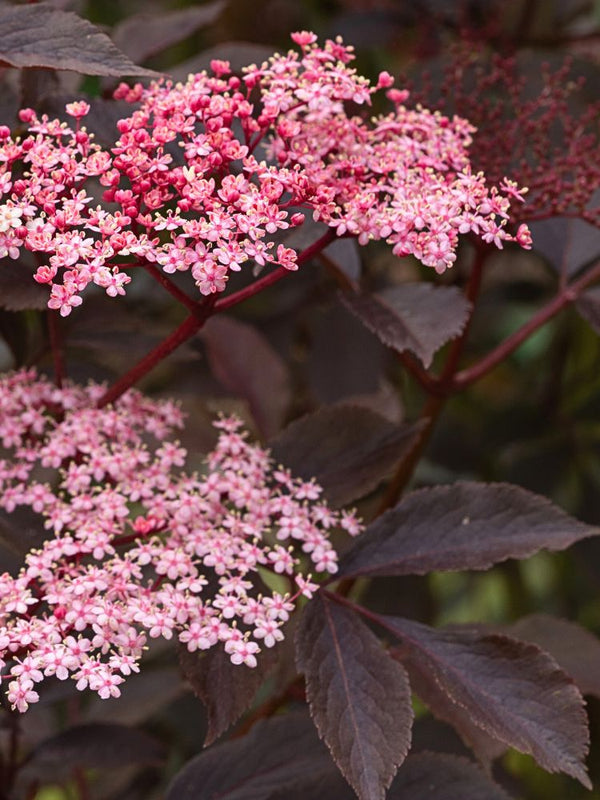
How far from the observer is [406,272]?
188 cm

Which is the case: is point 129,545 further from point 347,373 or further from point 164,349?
point 347,373

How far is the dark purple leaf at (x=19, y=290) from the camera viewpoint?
0.79 metres

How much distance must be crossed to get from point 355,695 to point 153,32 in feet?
2.62

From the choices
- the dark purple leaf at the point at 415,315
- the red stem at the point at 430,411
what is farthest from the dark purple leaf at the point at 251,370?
the dark purple leaf at the point at 415,315

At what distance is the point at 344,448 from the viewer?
3.00 feet

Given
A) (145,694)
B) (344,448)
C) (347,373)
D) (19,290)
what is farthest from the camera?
(347,373)

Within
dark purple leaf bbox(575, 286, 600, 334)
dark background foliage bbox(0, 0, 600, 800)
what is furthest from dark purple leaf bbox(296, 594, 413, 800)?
dark purple leaf bbox(575, 286, 600, 334)

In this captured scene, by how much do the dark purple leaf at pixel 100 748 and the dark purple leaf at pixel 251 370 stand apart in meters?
0.37

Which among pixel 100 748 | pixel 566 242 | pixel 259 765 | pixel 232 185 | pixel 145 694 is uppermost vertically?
pixel 232 185

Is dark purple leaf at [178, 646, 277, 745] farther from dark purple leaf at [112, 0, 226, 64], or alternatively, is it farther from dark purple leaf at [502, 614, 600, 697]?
dark purple leaf at [112, 0, 226, 64]

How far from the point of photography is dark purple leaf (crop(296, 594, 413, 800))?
691 millimetres

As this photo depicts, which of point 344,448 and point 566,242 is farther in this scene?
point 566,242

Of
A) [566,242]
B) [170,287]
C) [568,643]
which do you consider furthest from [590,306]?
[170,287]

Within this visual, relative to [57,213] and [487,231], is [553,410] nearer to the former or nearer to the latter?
[487,231]
